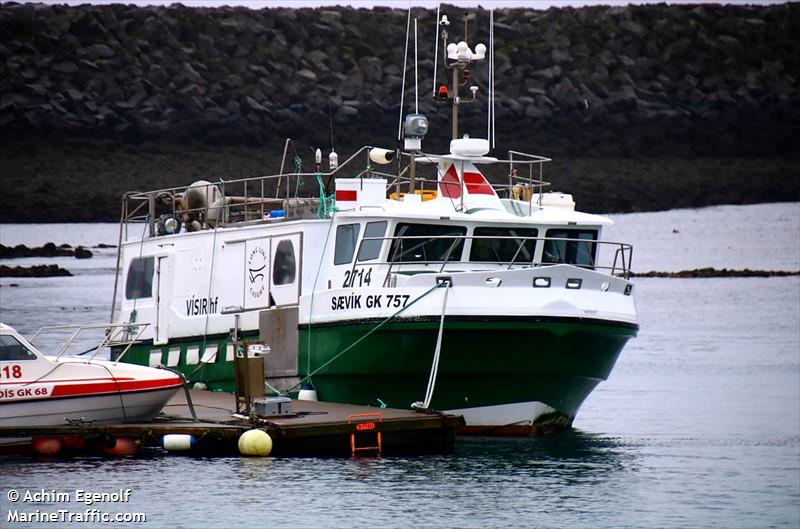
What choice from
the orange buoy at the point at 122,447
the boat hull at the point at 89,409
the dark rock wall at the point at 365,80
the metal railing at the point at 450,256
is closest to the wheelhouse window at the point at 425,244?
the metal railing at the point at 450,256

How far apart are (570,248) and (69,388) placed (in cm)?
844

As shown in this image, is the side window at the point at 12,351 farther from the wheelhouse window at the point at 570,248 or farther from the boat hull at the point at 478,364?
the wheelhouse window at the point at 570,248

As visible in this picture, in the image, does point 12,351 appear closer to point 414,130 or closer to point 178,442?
point 178,442

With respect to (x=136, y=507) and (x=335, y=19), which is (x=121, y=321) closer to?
(x=136, y=507)

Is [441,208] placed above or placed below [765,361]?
above

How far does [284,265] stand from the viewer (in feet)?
88.6

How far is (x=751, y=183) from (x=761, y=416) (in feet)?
169

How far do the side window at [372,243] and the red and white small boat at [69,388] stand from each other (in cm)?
383

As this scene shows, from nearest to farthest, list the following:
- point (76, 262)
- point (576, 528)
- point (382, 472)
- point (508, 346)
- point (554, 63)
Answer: point (576, 528) < point (382, 472) < point (508, 346) < point (76, 262) < point (554, 63)

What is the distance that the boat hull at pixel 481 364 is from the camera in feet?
80.5

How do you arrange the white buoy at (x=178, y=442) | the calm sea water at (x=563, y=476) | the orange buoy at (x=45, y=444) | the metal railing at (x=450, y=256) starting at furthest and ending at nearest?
the metal railing at (x=450, y=256), the white buoy at (x=178, y=442), the orange buoy at (x=45, y=444), the calm sea water at (x=563, y=476)

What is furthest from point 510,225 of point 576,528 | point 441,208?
point 576,528

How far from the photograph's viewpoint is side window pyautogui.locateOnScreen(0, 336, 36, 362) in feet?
74.4

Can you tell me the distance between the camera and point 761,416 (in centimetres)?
3120
